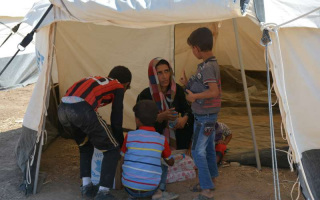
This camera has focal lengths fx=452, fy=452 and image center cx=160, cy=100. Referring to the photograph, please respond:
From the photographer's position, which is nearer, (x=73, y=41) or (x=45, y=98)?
(x=45, y=98)

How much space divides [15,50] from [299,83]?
7.66 metres

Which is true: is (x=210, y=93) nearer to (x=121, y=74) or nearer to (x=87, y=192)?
(x=121, y=74)

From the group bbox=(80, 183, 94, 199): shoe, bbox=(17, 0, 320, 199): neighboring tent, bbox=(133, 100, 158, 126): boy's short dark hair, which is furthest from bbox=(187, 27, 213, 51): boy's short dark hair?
bbox=(80, 183, 94, 199): shoe

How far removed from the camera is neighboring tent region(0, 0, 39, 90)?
30.2 feet

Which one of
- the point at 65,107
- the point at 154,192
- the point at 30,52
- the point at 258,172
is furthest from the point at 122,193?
the point at 30,52

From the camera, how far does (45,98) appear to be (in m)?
3.94

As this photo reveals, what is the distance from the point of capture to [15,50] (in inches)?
380

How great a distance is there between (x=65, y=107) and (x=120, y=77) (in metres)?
0.67

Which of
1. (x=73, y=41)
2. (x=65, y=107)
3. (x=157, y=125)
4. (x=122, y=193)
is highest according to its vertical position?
(x=73, y=41)

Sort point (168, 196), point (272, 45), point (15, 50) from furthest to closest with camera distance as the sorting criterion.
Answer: point (15, 50) → point (168, 196) → point (272, 45)

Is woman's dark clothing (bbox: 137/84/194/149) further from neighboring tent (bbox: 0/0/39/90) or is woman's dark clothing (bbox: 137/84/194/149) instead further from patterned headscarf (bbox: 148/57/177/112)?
neighboring tent (bbox: 0/0/39/90)

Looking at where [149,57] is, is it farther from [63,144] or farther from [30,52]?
[30,52]

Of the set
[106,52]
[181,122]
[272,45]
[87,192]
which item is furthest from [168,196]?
[106,52]

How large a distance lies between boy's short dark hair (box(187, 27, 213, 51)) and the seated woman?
3.12 feet
